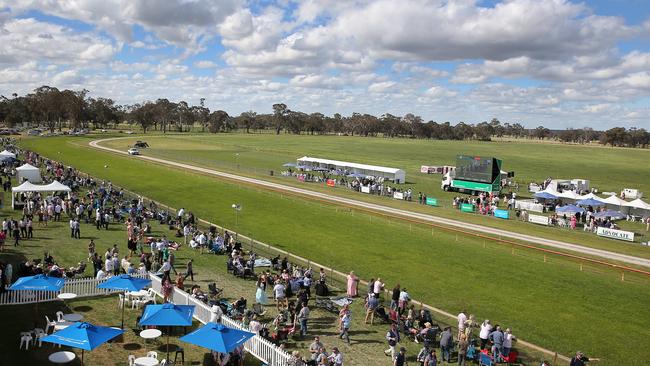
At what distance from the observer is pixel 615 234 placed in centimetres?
3900

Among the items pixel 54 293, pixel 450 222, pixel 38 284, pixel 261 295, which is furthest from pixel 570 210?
pixel 38 284

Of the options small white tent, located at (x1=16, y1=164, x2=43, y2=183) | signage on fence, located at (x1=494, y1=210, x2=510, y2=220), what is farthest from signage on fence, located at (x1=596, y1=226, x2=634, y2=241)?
small white tent, located at (x1=16, y1=164, x2=43, y2=183)

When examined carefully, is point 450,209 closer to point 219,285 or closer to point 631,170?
point 219,285

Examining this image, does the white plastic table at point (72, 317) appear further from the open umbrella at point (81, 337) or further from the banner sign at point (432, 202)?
the banner sign at point (432, 202)

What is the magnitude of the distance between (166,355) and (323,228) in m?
22.8

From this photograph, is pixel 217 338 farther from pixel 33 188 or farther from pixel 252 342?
pixel 33 188

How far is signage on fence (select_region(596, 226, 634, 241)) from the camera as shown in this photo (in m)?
38.3

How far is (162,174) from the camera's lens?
62438 mm

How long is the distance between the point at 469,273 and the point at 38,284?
2038 cm

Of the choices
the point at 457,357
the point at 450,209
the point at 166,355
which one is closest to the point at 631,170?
the point at 450,209

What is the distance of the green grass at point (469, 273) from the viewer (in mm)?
20406

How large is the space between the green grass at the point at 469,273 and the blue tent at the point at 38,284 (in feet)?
47.8

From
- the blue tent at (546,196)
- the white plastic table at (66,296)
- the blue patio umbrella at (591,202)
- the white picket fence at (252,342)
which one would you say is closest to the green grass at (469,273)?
the white picket fence at (252,342)

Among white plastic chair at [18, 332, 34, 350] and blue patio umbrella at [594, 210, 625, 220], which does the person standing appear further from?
blue patio umbrella at [594, 210, 625, 220]
